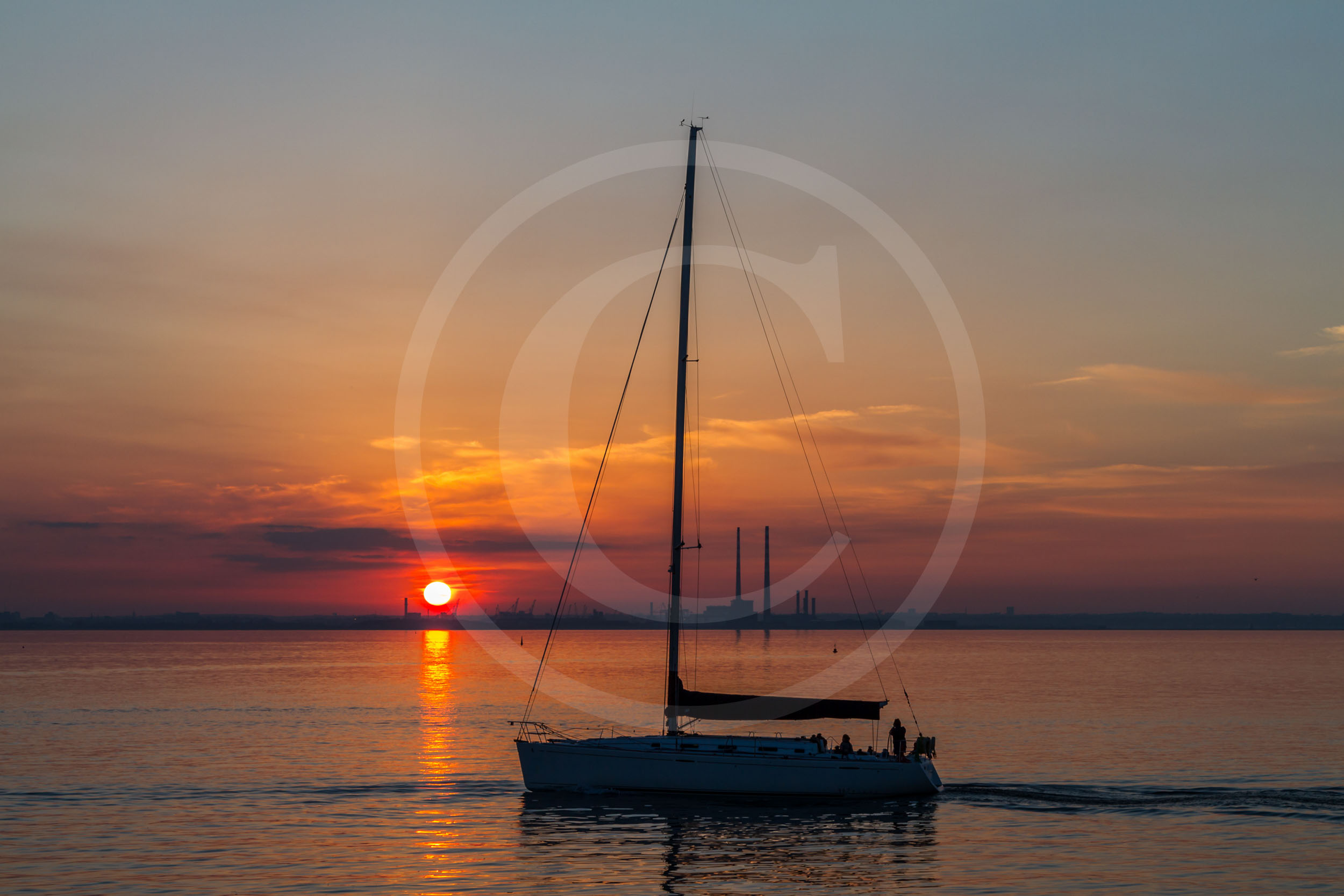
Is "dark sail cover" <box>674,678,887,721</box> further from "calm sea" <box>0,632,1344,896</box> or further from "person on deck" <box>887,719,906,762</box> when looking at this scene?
"calm sea" <box>0,632,1344,896</box>

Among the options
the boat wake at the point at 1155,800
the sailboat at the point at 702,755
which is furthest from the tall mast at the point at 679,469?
the boat wake at the point at 1155,800

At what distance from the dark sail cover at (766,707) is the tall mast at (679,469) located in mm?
388

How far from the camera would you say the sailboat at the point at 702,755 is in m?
38.8

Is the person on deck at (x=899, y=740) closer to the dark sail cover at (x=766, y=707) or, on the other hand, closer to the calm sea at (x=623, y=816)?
the dark sail cover at (x=766, y=707)

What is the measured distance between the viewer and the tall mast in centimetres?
3969

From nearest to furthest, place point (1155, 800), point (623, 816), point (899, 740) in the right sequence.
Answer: point (623, 816) < point (899, 740) < point (1155, 800)

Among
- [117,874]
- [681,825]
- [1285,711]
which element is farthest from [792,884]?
[1285,711]

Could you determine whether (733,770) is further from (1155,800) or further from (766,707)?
(1155,800)

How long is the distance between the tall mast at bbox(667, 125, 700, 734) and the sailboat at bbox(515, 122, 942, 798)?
38 millimetres

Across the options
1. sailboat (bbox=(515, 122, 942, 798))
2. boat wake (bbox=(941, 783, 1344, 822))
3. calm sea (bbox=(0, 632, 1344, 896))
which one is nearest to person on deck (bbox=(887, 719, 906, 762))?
sailboat (bbox=(515, 122, 942, 798))

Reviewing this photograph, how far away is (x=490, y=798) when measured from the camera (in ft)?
146

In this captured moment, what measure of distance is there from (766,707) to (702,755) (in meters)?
3.39

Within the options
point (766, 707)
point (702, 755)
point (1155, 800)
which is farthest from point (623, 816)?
point (1155, 800)

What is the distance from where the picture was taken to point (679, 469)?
4066cm
